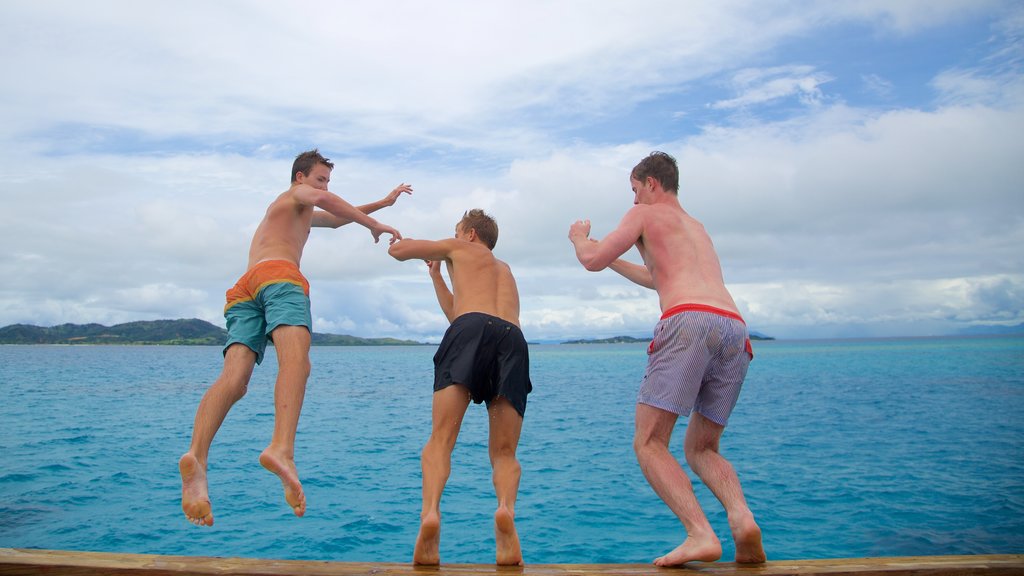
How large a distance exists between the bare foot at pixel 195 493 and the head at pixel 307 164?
221 cm

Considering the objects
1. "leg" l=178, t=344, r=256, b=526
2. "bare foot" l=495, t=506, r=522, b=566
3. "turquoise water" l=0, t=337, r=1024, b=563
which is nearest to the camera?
"bare foot" l=495, t=506, r=522, b=566

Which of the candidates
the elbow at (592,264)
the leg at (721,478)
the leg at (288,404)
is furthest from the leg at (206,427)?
the leg at (721,478)

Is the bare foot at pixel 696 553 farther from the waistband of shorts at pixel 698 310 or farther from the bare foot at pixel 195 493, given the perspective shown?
the bare foot at pixel 195 493

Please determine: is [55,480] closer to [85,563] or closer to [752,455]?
[85,563]

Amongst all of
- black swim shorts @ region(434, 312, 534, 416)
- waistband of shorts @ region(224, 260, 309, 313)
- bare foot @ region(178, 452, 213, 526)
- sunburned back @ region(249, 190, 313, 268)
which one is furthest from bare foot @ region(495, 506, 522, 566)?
sunburned back @ region(249, 190, 313, 268)

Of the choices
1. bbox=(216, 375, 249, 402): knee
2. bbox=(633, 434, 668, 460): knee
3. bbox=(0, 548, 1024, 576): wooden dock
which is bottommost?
bbox=(0, 548, 1024, 576): wooden dock

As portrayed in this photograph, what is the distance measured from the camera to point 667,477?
431 cm

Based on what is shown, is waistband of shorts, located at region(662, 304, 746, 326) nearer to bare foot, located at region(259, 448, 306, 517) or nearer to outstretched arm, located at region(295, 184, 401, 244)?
outstretched arm, located at region(295, 184, 401, 244)

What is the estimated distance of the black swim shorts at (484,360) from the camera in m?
4.71

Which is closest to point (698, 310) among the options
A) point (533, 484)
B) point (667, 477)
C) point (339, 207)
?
point (667, 477)

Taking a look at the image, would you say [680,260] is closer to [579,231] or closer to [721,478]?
[579,231]

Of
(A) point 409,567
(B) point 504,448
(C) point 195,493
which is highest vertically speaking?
(B) point 504,448

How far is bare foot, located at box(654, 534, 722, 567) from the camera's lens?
3996mm

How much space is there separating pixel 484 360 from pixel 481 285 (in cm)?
61
